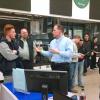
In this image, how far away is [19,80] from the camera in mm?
3139

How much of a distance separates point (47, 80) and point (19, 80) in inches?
21.2

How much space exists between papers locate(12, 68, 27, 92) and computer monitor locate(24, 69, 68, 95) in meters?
0.20

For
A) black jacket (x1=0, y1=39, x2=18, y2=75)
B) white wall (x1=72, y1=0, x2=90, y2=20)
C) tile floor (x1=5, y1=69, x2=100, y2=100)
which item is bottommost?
→ tile floor (x1=5, y1=69, x2=100, y2=100)

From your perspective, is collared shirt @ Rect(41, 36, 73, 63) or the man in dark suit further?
the man in dark suit

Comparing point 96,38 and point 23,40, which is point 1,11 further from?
point 96,38

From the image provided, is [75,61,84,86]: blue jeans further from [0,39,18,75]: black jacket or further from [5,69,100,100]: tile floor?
[0,39,18,75]: black jacket

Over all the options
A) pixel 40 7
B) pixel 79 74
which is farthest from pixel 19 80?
pixel 40 7

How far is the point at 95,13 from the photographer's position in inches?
407

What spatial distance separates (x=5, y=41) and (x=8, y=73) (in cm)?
57

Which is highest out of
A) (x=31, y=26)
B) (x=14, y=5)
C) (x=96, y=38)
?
(x=14, y=5)

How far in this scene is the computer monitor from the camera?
8.66 feet

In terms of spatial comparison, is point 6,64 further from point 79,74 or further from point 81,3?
point 81,3

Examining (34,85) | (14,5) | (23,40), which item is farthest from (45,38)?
(34,85)

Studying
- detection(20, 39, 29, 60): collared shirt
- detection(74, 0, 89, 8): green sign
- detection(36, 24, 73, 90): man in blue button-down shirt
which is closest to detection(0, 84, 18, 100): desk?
detection(36, 24, 73, 90): man in blue button-down shirt
